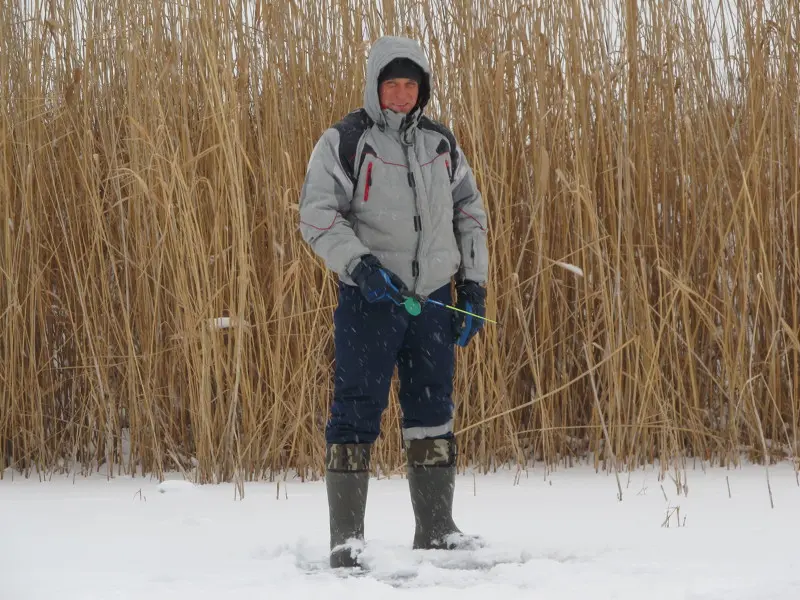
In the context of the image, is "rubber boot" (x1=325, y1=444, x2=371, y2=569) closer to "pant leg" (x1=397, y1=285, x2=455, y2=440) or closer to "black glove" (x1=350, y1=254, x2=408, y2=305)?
A: "pant leg" (x1=397, y1=285, x2=455, y2=440)

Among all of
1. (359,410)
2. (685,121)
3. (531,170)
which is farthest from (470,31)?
(359,410)

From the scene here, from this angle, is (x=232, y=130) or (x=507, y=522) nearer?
(x=507, y=522)

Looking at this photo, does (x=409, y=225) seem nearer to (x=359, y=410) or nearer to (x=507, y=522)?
(x=359, y=410)

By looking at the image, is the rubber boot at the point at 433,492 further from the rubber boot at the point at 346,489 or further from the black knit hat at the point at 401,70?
the black knit hat at the point at 401,70

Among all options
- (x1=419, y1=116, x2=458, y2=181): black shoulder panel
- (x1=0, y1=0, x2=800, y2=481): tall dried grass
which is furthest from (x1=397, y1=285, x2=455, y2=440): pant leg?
(x1=0, y1=0, x2=800, y2=481): tall dried grass

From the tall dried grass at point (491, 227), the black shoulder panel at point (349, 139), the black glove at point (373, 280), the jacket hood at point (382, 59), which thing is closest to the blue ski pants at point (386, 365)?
the black glove at point (373, 280)

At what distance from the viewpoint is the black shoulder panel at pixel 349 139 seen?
2.49 m

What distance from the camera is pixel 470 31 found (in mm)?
3688

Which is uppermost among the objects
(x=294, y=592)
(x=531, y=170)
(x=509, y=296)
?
(x=531, y=170)

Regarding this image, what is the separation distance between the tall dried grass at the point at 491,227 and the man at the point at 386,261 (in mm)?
883

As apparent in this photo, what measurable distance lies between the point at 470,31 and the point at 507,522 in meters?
1.77

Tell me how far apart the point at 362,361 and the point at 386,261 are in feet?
0.82

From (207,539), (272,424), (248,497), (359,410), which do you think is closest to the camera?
(359,410)

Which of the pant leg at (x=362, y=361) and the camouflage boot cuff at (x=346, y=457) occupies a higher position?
the pant leg at (x=362, y=361)
